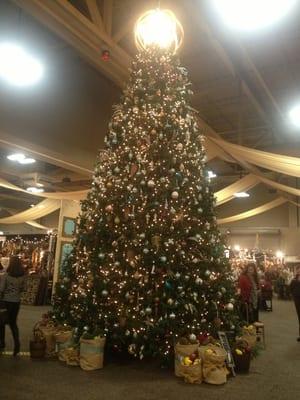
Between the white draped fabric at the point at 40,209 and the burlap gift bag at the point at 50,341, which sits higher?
the white draped fabric at the point at 40,209

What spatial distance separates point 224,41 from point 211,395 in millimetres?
4462

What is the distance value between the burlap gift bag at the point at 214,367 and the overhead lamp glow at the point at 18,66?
4.81 m

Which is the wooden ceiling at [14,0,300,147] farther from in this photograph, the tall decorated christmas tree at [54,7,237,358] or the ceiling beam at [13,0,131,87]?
the tall decorated christmas tree at [54,7,237,358]

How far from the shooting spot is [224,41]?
210 inches

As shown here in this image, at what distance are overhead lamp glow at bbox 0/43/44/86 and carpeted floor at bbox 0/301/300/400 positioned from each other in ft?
13.8

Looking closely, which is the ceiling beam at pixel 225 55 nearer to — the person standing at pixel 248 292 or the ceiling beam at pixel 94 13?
the ceiling beam at pixel 94 13

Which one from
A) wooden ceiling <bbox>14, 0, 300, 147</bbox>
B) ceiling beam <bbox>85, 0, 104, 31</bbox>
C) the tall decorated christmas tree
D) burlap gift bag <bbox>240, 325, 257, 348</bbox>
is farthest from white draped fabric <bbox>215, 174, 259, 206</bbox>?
ceiling beam <bbox>85, 0, 104, 31</bbox>

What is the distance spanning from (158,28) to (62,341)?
4.02 metres

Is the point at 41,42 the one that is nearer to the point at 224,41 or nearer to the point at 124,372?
the point at 224,41

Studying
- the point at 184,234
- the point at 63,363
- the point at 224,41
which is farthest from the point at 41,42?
the point at 63,363

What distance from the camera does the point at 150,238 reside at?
4555 mm

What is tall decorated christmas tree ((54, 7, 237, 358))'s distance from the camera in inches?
175

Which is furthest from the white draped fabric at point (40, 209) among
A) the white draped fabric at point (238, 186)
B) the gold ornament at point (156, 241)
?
the gold ornament at point (156, 241)

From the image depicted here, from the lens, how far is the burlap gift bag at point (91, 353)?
4.38 m
